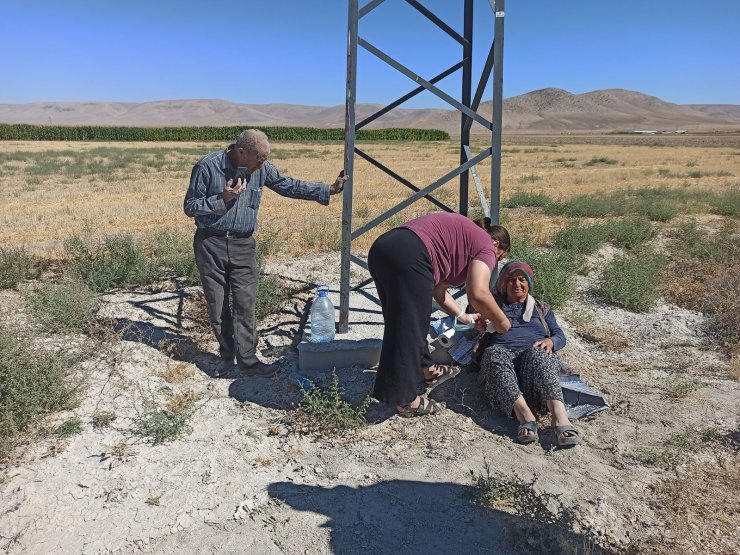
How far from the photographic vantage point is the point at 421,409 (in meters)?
4.04

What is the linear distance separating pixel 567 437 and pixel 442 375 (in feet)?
3.21

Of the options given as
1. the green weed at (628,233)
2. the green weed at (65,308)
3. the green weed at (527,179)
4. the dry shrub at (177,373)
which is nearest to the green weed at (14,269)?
the green weed at (65,308)

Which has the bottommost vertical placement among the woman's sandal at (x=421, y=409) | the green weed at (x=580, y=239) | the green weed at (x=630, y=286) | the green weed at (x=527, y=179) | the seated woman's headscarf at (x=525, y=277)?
the woman's sandal at (x=421, y=409)

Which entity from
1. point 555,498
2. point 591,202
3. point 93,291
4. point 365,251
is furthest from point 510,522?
point 591,202

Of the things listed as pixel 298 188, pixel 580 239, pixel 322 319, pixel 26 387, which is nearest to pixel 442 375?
pixel 322 319

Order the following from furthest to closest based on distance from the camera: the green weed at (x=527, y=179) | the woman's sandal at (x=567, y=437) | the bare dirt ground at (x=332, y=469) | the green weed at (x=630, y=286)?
the green weed at (x=527, y=179) < the green weed at (x=630, y=286) < the woman's sandal at (x=567, y=437) < the bare dirt ground at (x=332, y=469)

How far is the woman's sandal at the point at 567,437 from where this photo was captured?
12.1ft

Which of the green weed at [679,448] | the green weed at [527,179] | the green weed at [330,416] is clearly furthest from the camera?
the green weed at [527,179]

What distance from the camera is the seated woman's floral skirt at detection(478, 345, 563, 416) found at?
3.94 meters

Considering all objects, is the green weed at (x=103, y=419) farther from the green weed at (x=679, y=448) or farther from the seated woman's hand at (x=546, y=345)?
the green weed at (x=679, y=448)

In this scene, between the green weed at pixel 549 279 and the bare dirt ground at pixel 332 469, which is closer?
the bare dirt ground at pixel 332 469

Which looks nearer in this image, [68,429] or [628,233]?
[68,429]

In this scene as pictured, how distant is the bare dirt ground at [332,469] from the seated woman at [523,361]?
0.57 feet

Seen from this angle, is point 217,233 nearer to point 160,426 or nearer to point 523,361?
point 160,426
